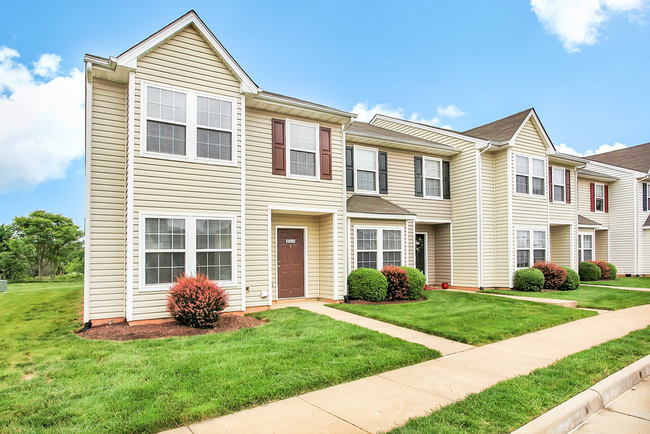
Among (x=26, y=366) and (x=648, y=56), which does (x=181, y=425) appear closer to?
(x=26, y=366)

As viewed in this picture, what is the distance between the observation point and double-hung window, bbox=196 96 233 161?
941 cm

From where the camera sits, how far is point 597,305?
451 inches

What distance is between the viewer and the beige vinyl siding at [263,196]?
34.1 feet

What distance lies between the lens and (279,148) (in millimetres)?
11102

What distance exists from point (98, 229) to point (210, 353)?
4.66m

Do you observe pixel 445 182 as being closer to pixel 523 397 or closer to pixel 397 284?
pixel 397 284

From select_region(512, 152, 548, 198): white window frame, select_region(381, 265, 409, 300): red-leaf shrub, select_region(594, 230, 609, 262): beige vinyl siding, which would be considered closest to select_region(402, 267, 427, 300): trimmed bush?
select_region(381, 265, 409, 300): red-leaf shrub

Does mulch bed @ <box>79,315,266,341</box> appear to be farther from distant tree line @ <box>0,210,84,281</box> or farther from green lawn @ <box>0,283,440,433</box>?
distant tree line @ <box>0,210,84,281</box>

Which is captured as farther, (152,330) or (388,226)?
(388,226)

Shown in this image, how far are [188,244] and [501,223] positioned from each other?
12194mm

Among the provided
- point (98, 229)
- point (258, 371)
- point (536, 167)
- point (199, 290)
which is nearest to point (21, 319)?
point (98, 229)

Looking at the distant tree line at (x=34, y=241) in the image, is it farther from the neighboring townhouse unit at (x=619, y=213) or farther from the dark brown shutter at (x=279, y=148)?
the neighboring townhouse unit at (x=619, y=213)

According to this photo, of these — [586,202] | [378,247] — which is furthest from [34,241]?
[586,202]

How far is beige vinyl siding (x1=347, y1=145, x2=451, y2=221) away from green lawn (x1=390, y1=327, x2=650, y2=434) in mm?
9223
